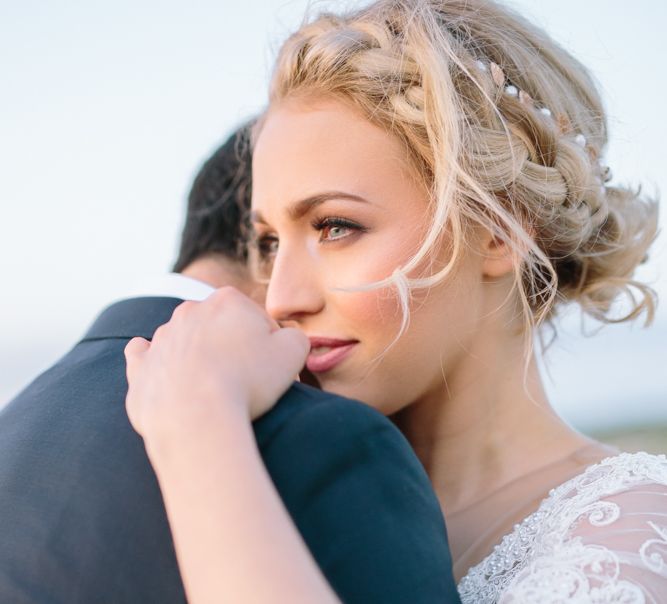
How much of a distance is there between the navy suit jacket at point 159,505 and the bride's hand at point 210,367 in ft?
0.20

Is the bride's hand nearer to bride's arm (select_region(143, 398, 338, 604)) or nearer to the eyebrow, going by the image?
bride's arm (select_region(143, 398, 338, 604))

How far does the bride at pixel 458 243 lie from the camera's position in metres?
2.02

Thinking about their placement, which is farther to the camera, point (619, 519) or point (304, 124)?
point (304, 124)

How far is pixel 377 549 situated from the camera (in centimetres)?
125

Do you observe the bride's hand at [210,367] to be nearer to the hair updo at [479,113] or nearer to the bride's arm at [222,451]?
the bride's arm at [222,451]

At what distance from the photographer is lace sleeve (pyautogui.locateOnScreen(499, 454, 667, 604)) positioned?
152cm

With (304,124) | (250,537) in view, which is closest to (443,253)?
(304,124)

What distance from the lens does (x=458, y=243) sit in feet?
6.85

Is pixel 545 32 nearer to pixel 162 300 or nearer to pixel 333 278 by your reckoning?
pixel 333 278

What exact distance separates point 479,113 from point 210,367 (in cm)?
115

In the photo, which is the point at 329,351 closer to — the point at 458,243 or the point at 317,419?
the point at 458,243

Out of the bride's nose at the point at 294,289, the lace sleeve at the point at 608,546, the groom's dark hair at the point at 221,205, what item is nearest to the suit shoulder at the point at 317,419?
the lace sleeve at the point at 608,546

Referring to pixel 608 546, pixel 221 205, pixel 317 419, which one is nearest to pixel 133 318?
pixel 317 419

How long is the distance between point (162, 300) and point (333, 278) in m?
0.44
